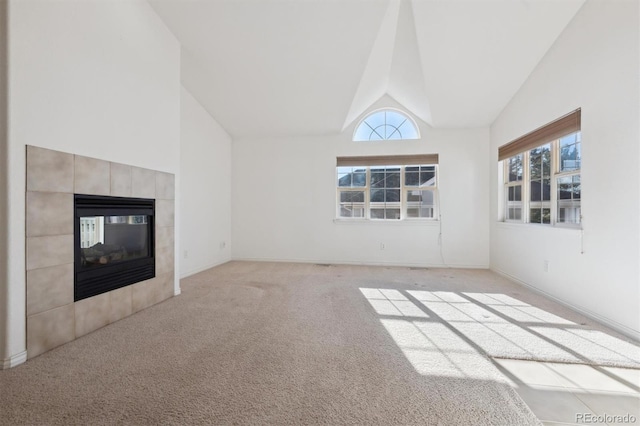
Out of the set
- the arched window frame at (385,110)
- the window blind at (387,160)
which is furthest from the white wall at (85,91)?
the arched window frame at (385,110)

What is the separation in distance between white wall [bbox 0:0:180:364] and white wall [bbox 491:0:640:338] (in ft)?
14.2

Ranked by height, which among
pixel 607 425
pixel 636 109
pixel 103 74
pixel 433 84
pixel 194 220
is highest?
pixel 433 84

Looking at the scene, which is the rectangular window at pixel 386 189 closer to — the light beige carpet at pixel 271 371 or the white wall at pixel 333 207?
the white wall at pixel 333 207

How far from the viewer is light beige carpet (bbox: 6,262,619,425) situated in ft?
4.37

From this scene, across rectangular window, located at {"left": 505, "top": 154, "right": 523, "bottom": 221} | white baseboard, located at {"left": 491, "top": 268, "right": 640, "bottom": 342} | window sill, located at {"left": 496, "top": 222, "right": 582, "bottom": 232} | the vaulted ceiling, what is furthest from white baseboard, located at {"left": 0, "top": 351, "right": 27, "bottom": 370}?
rectangular window, located at {"left": 505, "top": 154, "right": 523, "bottom": 221}

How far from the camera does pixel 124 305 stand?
2.55 meters

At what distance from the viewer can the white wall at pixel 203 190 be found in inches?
162

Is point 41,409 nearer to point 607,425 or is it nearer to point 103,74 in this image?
point 103,74

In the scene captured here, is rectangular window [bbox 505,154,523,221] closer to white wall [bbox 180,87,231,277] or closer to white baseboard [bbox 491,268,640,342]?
white baseboard [bbox 491,268,640,342]

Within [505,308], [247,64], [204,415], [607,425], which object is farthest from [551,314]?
[247,64]

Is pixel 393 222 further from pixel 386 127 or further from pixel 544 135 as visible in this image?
pixel 544 135

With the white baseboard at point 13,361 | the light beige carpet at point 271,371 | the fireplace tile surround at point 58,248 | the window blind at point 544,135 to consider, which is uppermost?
the window blind at point 544,135

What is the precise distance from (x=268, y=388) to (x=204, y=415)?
0.34 meters

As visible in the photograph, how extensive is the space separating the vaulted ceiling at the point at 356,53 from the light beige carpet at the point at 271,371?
2.94 m
